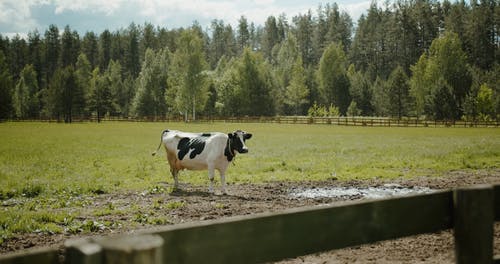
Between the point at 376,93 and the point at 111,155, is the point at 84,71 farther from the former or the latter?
the point at 111,155

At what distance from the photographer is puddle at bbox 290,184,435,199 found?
12.6m

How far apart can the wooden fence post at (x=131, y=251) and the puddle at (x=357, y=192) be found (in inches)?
419

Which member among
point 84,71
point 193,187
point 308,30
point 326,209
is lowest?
point 193,187

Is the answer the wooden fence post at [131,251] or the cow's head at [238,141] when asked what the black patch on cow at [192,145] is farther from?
the wooden fence post at [131,251]

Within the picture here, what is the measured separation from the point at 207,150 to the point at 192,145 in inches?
24.1

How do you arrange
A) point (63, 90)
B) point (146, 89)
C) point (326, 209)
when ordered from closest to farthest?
point (326, 209)
point (63, 90)
point (146, 89)

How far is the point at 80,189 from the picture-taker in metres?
13.7

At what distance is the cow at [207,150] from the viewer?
13.7 meters

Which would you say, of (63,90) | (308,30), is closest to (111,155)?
(63,90)

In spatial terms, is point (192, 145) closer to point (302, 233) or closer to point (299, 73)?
point (302, 233)

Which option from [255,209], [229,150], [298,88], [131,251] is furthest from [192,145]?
[298,88]

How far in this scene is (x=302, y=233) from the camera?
2.95 m

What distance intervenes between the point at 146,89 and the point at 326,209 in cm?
10088

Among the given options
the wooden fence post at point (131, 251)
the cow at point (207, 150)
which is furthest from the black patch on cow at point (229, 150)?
the wooden fence post at point (131, 251)
